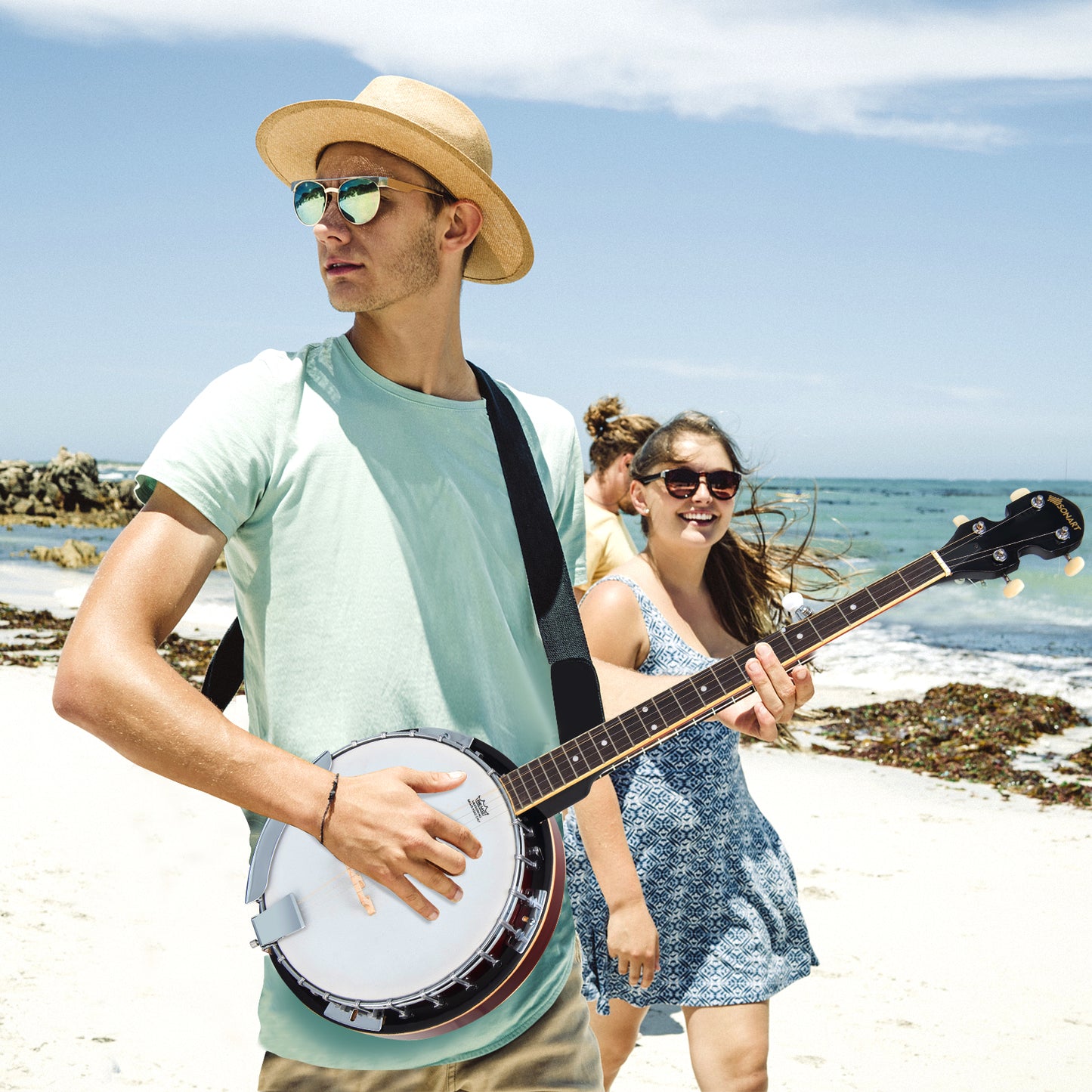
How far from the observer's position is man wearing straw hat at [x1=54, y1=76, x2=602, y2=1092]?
1.66 meters

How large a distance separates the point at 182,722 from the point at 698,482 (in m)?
2.46

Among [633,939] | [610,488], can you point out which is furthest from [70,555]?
[633,939]

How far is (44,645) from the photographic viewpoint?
43.8 feet

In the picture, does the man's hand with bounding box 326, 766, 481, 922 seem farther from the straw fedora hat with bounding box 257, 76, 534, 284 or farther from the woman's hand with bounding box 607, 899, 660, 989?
the woman's hand with bounding box 607, 899, 660, 989

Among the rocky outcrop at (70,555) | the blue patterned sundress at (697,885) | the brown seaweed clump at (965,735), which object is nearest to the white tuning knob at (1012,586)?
the blue patterned sundress at (697,885)

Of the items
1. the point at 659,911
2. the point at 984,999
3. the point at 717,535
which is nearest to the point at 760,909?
the point at 659,911

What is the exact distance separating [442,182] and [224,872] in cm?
473

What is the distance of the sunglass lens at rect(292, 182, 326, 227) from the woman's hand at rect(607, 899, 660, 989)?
6.01 ft

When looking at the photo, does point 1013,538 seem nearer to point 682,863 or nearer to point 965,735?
point 682,863

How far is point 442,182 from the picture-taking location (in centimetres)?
222

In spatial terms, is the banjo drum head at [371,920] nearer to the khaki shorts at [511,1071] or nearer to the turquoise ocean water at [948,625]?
the khaki shorts at [511,1071]

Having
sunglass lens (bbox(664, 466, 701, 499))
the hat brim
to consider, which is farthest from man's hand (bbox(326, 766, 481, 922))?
sunglass lens (bbox(664, 466, 701, 499))

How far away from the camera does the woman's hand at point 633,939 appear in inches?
119

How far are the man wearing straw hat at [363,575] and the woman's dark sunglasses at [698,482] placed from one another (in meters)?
1.50
